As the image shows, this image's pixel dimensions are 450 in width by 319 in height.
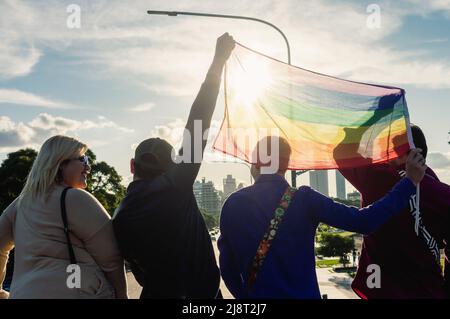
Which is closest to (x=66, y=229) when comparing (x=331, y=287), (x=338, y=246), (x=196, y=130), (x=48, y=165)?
(x=48, y=165)

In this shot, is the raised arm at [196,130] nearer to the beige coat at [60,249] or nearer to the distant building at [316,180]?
the beige coat at [60,249]

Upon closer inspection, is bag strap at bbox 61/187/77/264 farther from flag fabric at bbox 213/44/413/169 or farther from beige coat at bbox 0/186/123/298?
flag fabric at bbox 213/44/413/169

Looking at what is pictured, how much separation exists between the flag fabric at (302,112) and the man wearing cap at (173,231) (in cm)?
127

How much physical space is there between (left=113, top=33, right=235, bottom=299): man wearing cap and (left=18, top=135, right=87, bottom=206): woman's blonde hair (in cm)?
44

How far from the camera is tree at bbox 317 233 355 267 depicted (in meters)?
51.2

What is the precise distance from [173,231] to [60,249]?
26.3 inches

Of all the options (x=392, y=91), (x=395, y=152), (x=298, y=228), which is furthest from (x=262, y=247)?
(x=392, y=91)

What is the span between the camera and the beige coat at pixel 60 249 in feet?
9.27

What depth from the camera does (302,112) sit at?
4168mm

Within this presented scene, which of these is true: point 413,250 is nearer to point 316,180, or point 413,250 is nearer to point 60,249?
point 60,249

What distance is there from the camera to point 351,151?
3943 millimetres

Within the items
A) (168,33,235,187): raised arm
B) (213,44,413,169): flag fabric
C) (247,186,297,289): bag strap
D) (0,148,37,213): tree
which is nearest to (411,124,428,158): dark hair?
(213,44,413,169): flag fabric
